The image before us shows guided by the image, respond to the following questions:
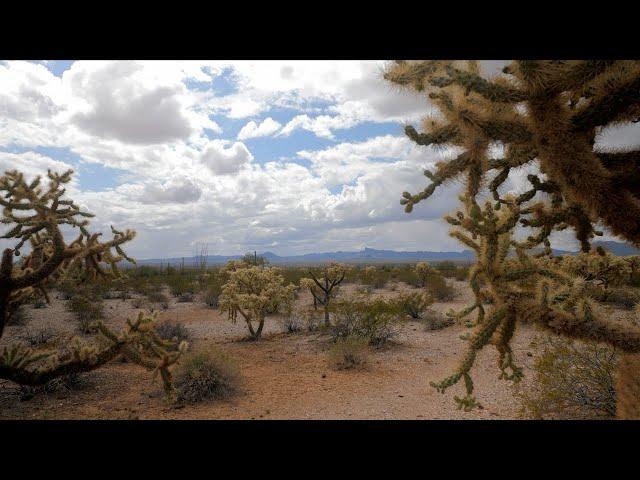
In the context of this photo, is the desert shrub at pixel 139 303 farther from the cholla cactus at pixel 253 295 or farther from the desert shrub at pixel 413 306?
→ the desert shrub at pixel 413 306

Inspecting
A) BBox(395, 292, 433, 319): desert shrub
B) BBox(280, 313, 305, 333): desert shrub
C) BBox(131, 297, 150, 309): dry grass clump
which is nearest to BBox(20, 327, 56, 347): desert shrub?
BBox(280, 313, 305, 333): desert shrub

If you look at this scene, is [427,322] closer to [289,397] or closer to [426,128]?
[289,397]

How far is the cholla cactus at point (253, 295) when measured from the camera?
11.5m

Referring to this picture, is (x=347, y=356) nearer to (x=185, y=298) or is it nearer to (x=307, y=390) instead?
(x=307, y=390)

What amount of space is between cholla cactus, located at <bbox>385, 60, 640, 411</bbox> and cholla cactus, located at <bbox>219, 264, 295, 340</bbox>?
8.89 metres

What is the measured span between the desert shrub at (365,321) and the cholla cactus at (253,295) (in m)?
1.94

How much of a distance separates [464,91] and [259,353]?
9.10 m

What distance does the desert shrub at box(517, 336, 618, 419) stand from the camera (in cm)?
511

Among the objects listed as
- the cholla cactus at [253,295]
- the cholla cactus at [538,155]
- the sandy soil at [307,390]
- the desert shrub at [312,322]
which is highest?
the cholla cactus at [538,155]

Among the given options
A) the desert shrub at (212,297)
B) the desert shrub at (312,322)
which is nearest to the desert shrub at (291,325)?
the desert shrub at (312,322)

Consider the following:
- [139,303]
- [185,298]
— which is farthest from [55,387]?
[185,298]

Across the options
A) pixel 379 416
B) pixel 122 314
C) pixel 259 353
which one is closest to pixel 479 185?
pixel 379 416

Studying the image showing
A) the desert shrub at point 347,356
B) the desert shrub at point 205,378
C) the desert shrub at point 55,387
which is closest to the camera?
the desert shrub at point 55,387

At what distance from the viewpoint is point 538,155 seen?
104 inches
